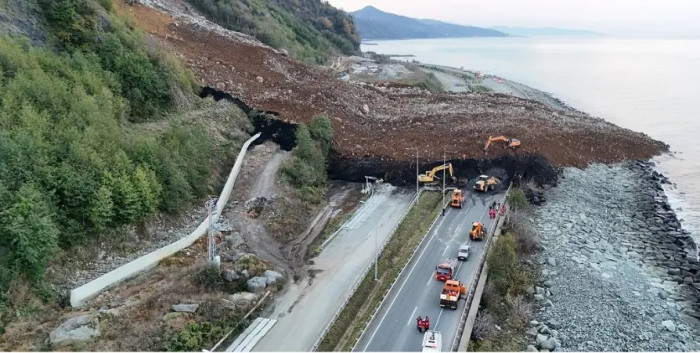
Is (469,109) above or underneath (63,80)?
underneath

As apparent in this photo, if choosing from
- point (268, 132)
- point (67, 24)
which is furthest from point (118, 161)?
point (268, 132)

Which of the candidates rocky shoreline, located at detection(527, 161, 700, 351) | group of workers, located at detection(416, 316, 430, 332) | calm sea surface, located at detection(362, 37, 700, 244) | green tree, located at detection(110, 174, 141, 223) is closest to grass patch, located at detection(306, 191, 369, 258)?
group of workers, located at detection(416, 316, 430, 332)

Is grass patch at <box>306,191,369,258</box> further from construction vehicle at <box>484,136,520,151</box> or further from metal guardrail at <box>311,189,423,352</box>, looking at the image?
construction vehicle at <box>484,136,520,151</box>

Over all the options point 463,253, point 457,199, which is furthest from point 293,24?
point 463,253

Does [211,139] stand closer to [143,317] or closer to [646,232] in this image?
[143,317]

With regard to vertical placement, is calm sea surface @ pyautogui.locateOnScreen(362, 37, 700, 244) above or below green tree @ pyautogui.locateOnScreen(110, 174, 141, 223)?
below

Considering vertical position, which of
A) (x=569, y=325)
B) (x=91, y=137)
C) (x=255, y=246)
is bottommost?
(x=569, y=325)
